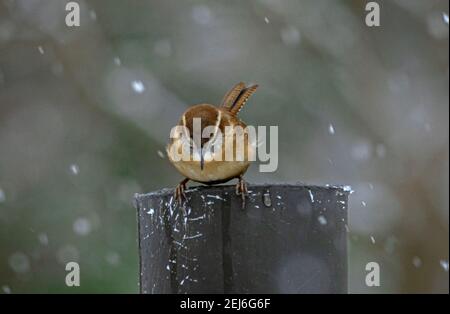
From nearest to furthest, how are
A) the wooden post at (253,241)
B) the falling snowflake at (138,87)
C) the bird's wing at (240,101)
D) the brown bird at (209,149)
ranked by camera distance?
the wooden post at (253,241) → the brown bird at (209,149) → the bird's wing at (240,101) → the falling snowflake at (138,87)

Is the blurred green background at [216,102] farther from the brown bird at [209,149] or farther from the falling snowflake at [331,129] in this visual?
the brown bird at [209,149]

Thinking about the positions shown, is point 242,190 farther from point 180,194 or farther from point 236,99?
point 236,99

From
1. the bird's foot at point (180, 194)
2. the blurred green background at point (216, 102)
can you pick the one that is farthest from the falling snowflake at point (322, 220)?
the blurred green background at point (216, 102)

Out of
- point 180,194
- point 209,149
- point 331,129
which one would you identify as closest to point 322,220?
point 180,194

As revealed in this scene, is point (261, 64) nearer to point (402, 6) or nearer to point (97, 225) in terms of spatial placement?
point (402, 6)
